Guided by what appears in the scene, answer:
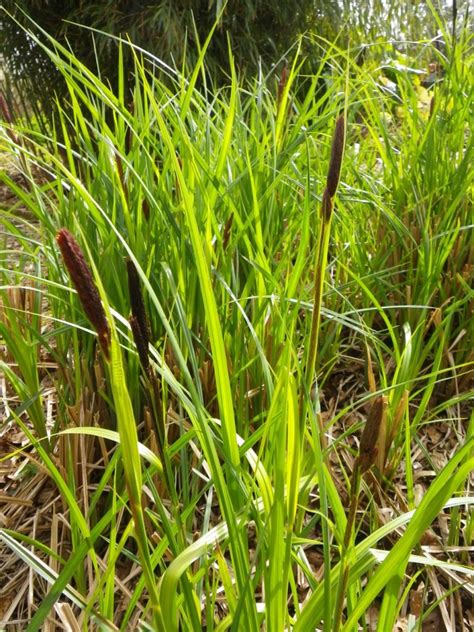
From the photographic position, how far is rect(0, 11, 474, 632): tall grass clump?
55 centimetres

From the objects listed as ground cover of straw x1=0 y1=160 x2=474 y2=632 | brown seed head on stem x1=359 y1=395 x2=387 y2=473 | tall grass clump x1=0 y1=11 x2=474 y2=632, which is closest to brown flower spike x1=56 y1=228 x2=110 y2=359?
tall grass clump x1=0 y1=11 x2=474 y2=632

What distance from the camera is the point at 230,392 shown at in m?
0.57

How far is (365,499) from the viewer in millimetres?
991

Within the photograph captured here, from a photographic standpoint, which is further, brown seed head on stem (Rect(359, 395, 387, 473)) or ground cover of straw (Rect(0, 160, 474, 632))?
ground cover of straw (Rect(0, 160, 474, 632))

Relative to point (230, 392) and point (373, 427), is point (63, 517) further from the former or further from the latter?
point (373, 427)

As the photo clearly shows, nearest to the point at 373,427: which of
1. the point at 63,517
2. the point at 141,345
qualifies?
the point at 141,345

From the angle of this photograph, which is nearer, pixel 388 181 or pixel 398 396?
pixel 398 396

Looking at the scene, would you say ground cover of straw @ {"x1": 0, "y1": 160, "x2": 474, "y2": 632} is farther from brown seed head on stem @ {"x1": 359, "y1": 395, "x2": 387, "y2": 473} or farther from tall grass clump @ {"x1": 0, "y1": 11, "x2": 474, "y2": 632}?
brown seed head on stem @ {"x1": 359, "y1": 395, "x2": 387, "y2": 473}

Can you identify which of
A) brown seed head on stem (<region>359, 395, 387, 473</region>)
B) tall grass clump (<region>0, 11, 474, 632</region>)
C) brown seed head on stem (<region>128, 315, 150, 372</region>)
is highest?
brown seed head on stem (<region>128, 315, 150, 372</region>)

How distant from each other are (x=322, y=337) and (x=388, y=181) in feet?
1.71

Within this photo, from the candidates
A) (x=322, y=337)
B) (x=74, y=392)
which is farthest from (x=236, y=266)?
(x=74, y=392)

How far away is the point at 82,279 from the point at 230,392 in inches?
9.7

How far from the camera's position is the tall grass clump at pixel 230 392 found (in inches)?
21.6

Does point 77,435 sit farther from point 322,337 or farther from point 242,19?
point 242,19
